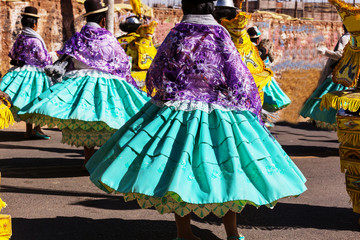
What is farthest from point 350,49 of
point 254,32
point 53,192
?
point 254,32

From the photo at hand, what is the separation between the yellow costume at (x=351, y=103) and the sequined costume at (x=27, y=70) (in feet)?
20.8

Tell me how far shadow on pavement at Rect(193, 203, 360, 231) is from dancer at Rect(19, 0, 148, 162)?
2038mm

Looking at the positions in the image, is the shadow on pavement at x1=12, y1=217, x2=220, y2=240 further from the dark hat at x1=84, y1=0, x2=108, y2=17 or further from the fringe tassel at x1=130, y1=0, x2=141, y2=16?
the fringe tassel at x1=130, y1=0, x2=141, y2=16

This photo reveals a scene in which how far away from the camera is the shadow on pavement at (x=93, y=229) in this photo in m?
4.74

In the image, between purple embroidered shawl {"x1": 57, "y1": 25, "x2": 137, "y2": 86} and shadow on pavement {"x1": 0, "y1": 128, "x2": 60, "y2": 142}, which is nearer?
purple embroidered shawl {"x1": 57, "y1": 25, "x2": 137, "y2": 86}

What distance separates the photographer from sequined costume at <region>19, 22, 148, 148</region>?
675 cm

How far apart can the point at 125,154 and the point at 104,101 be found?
2957 mm

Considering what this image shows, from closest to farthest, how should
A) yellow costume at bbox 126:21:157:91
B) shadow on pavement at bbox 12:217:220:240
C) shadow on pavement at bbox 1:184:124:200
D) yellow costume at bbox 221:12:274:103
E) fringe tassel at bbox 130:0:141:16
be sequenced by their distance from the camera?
shadow on pavement at bbox 12:217:220:240, shadow on pavement at bbox 1:184:124:200, yellow costume at bbox 221:12:274:103, yellow costume at bbox 126:21:157:91, fringe tassel at bbox 130:0:141:16

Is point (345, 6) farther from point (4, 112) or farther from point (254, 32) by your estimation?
point (254, 32)

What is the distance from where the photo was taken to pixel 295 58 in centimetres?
1827

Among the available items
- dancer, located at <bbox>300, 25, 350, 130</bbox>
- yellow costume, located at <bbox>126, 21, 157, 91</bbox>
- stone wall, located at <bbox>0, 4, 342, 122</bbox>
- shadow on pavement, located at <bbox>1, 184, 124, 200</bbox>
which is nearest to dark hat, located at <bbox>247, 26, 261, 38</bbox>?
dancer, located at <bbox>300, 25, 350, 130</bbox>

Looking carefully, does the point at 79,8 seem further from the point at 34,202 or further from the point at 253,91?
the point at 253,91

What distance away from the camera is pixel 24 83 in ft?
33.6

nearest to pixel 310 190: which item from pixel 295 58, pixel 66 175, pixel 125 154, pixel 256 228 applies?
pixel 256 228
